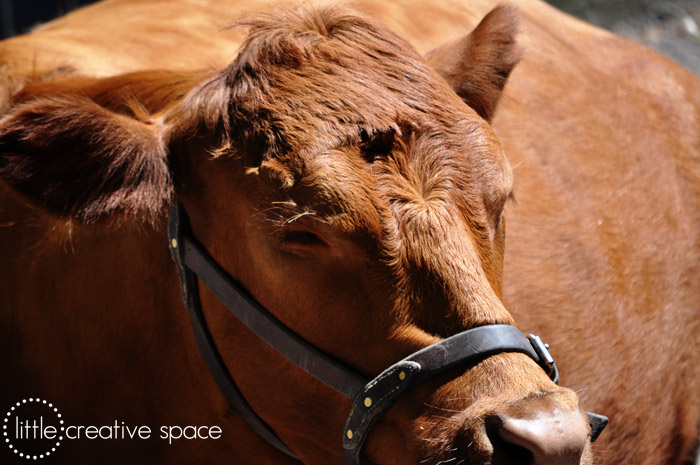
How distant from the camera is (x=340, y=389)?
1.99m

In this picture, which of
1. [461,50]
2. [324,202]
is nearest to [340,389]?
[324,202]

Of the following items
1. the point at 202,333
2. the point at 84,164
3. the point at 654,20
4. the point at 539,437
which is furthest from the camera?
the point at 654,20

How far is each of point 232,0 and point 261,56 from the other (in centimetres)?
175

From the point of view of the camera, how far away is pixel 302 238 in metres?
1.96

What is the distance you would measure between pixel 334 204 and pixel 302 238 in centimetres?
13

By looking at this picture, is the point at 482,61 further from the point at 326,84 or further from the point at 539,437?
the point at 539,437

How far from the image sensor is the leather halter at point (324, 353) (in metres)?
1.85

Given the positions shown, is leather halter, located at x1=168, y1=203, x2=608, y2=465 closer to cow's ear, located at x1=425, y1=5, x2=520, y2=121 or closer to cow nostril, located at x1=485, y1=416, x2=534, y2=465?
cow nostril, located at x1=485, y1=416, x2=534, y2=465

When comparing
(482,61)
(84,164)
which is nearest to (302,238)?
(84,164)

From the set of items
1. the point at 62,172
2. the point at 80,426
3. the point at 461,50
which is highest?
the point at 461,50

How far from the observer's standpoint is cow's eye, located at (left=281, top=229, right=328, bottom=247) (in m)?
1.95

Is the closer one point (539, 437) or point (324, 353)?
point (539, 437)

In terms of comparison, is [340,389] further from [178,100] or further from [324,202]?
[178,100]

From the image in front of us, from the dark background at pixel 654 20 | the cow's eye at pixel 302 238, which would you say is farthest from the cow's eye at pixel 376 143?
the dark background at pixel 654 20
